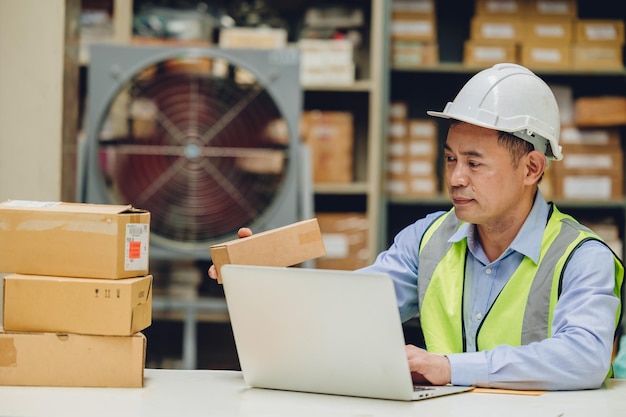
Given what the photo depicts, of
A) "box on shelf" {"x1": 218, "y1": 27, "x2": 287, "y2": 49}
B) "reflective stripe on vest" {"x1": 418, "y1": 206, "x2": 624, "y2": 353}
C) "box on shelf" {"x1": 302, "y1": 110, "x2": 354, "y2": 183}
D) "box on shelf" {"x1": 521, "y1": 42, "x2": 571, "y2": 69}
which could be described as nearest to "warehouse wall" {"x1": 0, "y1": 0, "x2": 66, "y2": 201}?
"reflective stripe on vest" {"x1": 418, "y1": 206, "x2": 624, "y2": 353}

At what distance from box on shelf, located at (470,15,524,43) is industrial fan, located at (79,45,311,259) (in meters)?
1.29

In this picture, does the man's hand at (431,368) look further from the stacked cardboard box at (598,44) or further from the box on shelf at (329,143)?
the stacked cardboard box at (598,44)

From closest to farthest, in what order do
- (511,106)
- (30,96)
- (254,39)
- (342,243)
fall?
(511,106) < (30,96) < (254,39) < (342,243)

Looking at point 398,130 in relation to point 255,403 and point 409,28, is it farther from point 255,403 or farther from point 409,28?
point 255,403

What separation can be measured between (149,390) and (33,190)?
1062 millimetres

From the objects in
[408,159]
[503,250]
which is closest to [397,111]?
[408,159]

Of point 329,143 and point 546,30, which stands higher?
point 546,30

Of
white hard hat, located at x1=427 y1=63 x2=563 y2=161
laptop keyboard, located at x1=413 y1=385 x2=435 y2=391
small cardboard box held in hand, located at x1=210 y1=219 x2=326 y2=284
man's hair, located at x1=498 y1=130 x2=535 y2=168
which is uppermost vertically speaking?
white hard hat, located at x1=427 y1=63 x2=563 y2=161

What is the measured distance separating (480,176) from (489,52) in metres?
2.20

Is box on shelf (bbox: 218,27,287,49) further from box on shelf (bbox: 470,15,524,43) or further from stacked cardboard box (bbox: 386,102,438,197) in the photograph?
box on shelf (bbox: 470,15,524,43)

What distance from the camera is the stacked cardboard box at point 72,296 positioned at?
1687 mm

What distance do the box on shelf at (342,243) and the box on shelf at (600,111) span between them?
1073mm

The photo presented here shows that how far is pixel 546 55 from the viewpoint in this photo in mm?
4094

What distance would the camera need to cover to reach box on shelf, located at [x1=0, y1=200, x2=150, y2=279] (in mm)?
1712
